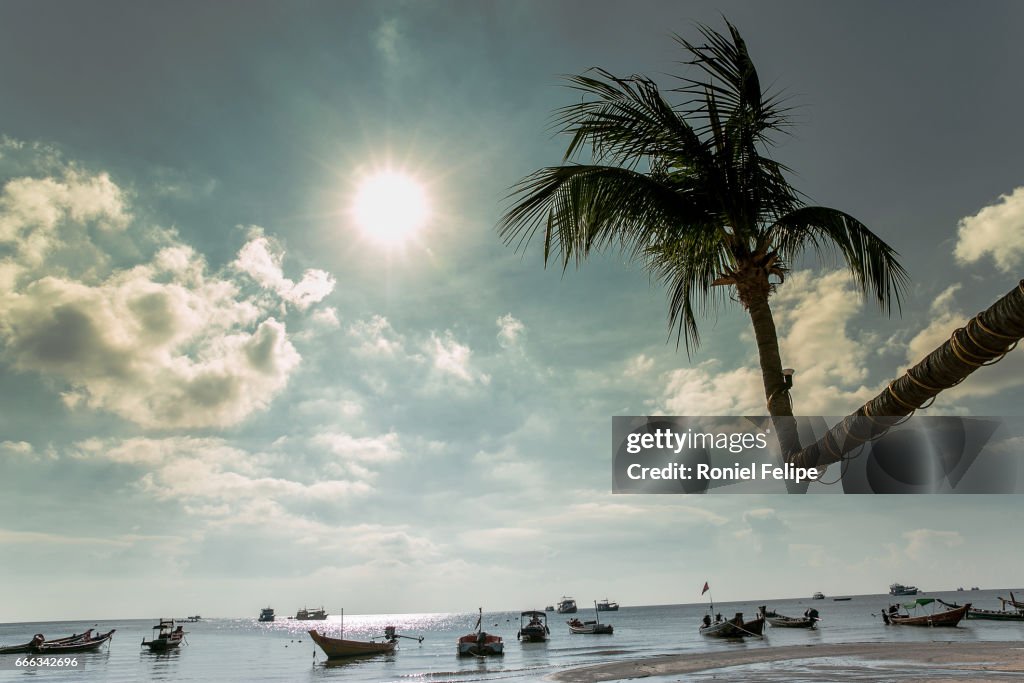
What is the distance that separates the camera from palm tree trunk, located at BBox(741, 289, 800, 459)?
147 inches

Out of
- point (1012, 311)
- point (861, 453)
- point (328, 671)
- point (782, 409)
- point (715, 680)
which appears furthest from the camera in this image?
point (328, 671)

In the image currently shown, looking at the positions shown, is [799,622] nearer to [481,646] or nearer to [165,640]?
[481,646]

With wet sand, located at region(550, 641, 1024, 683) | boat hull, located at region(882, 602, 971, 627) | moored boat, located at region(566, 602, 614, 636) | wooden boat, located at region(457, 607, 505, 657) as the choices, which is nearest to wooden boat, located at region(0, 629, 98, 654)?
wooden boat, located at region(457, 607, 505, 657)

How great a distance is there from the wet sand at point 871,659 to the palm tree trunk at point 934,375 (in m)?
26.3

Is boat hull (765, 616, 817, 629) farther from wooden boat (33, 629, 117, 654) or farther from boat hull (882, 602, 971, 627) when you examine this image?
wooden boat (33, 629, 117, 654)

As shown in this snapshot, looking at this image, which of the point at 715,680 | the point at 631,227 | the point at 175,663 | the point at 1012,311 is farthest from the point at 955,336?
the point at 175,663

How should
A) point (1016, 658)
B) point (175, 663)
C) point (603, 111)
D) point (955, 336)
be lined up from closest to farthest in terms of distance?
point (955, 336), point (603, 111), point (1016, 658), point (175, 663)

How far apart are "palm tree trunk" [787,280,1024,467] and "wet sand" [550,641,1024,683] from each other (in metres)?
26.3

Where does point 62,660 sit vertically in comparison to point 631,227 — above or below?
below

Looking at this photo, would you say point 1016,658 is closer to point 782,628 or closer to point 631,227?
point 631,227

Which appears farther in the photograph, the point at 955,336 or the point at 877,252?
the point at 877,252

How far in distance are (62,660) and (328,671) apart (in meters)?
34.5

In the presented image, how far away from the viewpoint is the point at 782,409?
3.89 meters

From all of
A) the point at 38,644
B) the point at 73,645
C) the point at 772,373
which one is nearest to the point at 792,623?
the point at 73,645
